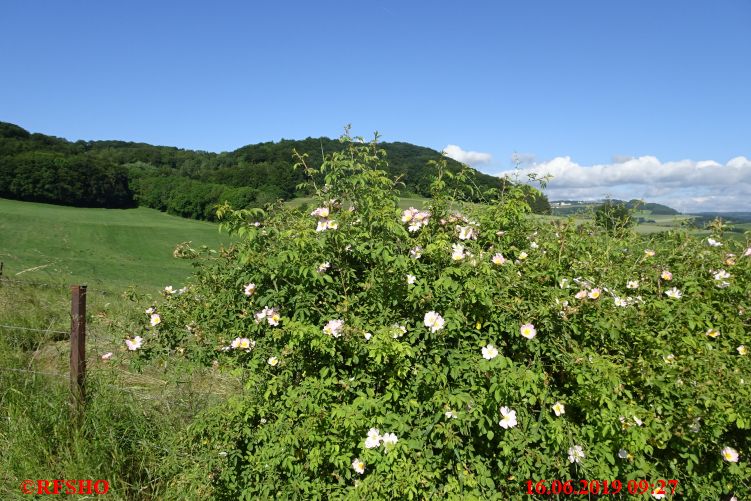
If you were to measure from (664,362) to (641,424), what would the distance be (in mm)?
279

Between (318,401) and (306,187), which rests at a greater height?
(306,187)

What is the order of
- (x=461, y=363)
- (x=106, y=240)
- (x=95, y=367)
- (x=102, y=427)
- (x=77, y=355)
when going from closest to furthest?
(x=461, y=363), (x=102, y=427), (x=77, y=355), (x=95, y=367), (x=106, y=240)

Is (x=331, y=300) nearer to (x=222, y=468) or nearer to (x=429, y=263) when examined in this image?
(x=429, y=263)

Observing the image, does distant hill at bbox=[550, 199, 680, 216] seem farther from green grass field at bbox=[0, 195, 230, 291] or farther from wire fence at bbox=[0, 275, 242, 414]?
green grass field at bbox=[0, 195, 230, 291]

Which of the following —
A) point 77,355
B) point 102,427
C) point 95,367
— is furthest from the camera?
point 95,367

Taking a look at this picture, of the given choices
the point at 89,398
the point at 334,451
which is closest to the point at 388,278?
the point at 334,451

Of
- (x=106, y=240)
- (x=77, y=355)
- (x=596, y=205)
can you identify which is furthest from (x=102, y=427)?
(x=106, y=240)

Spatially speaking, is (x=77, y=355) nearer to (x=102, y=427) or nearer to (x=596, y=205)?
(x=102, y=427)

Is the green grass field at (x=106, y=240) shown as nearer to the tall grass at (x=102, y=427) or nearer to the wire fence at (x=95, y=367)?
the wire fence at (x=95, y=367)

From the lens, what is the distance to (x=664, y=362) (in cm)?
207
